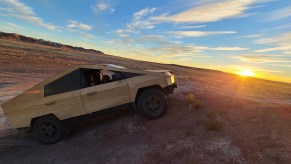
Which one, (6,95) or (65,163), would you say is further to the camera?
(6,95)

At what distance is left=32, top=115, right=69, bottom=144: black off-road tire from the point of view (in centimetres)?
707

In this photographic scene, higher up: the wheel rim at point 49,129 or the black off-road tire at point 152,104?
the black off-road tire at point 152,104

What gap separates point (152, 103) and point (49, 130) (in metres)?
2.83

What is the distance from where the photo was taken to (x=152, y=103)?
7250 mm

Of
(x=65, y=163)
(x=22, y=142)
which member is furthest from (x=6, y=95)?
(x=65, y=163)

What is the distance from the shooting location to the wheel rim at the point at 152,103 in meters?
7.20

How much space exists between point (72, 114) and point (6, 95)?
7.91 metres

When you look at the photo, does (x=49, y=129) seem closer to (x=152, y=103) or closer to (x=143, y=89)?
(x=143, y=89)

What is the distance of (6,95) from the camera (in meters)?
13.2

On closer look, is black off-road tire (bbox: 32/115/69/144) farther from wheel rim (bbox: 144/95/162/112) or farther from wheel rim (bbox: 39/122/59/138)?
wheel rim (bbox: 144/95/162/112)

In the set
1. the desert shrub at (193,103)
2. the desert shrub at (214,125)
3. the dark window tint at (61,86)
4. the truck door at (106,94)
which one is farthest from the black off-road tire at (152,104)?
the dark window tint at (61,86)

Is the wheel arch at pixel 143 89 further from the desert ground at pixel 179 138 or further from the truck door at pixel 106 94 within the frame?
the desert ground at pixel 179 138

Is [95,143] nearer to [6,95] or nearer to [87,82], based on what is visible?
[87,82]

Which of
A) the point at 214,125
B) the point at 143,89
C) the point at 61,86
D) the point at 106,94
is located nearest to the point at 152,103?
the point at 143,89
